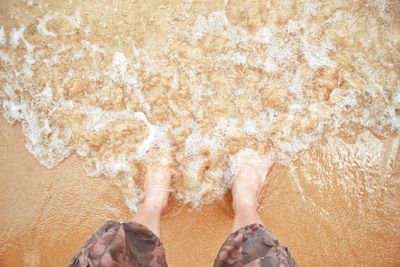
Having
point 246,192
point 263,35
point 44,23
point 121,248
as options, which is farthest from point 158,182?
point 44,23

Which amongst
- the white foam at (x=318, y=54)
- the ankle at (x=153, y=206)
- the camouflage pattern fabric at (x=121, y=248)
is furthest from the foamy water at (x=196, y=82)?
the camouflage pattern fabric at (x=121, y=248)

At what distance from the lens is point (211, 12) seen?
1944 millimetres

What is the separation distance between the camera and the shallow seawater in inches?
73.0

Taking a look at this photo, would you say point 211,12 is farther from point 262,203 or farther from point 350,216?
point 350,216

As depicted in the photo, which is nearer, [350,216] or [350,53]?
[350,216]

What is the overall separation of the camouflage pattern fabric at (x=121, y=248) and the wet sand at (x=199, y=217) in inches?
16.7

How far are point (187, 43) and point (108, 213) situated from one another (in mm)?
841

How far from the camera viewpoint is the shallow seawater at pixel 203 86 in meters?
1.85

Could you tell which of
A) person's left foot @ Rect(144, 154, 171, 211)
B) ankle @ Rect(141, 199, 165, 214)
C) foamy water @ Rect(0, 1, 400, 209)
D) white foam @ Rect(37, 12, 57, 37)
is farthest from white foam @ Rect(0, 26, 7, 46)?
ankle @ Rect(141, 199, 165, 214)

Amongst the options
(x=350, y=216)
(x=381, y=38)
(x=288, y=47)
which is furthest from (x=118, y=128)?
(x=381, y=38)

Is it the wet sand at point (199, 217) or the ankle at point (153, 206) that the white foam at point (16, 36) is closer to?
the wet sand at point (199, 217)

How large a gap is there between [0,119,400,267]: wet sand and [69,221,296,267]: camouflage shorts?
410 millimetres

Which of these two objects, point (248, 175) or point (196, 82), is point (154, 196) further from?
point (196, 82)

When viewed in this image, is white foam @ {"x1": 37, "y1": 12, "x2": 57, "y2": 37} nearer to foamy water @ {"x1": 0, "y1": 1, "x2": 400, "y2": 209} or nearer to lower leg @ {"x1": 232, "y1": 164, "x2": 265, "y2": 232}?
foamy water @ {"x1": 0, "y1": 1, "x2": 400, "y2": 209}
